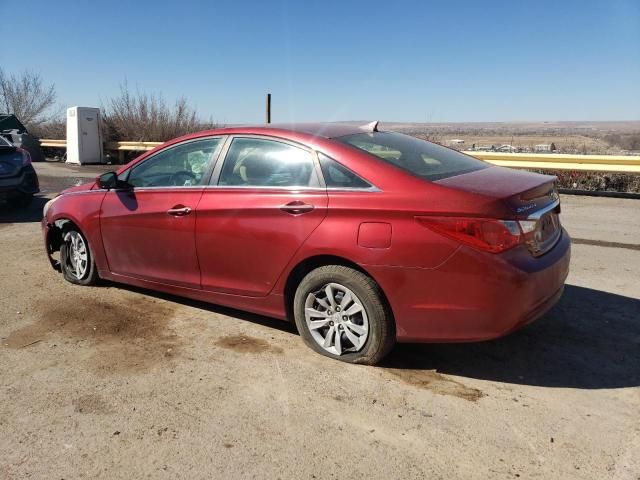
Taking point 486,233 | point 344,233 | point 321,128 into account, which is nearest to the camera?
point 486,233

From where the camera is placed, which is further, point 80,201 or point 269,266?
point 80,201

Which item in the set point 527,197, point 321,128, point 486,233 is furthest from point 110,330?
point 527,197

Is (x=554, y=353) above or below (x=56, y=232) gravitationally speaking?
below

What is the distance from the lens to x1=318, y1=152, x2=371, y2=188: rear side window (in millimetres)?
3582

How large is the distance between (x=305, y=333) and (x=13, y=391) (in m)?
1.89

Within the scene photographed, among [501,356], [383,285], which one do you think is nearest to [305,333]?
[383,285]

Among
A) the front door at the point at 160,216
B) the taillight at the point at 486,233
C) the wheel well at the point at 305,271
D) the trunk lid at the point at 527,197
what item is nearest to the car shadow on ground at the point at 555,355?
the wheel well at the point at 305,271

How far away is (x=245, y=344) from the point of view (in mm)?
4062

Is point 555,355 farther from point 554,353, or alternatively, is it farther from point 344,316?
point 344,316

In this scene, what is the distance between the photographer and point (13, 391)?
3377mm

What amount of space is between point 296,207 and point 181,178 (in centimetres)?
→ 134

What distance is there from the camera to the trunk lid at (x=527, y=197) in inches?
128

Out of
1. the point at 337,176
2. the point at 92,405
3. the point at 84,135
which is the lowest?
the point at 92,405

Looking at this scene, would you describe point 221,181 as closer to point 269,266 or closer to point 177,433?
point 269,266
